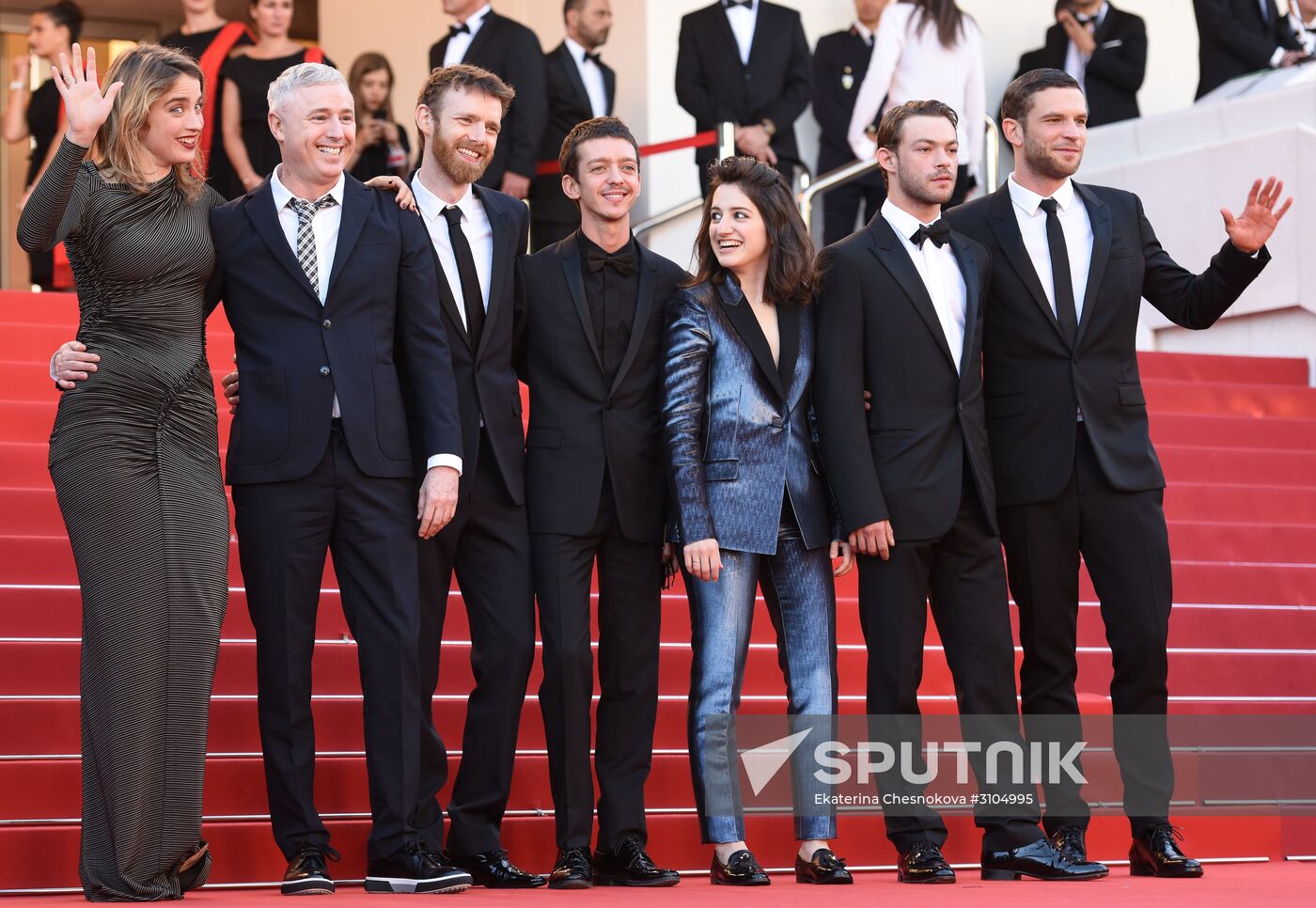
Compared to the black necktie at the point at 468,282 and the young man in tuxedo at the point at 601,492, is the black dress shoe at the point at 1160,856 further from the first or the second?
the black necktie at the point at 468,282

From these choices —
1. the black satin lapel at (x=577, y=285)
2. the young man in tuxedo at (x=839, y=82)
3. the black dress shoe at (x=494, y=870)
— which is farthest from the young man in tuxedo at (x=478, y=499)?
the young man in tuxedo at (x=839, y=82)

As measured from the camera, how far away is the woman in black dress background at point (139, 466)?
4242 millimetres

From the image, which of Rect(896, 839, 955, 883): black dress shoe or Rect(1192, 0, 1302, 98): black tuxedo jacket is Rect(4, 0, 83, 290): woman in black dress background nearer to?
Rect(896, 839, 955, 883): black dress shoe

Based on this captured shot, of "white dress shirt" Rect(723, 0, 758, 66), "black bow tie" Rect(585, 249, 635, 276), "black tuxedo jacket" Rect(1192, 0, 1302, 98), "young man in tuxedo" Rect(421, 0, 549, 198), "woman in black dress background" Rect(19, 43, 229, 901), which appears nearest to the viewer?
"woman in black dress background" Rect(19, 43, 229, 901)

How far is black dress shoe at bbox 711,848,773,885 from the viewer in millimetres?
4629

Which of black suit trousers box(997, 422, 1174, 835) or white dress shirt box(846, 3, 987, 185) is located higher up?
white dress shirt box(846, 3, 987, 185)

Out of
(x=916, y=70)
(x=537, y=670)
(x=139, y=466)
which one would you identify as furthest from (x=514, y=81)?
(x=139, y=466)

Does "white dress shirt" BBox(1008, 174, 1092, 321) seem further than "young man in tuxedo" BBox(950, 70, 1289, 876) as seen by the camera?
Yes

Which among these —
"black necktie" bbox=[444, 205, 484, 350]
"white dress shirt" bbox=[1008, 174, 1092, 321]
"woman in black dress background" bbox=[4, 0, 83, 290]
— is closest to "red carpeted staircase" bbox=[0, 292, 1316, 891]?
"black necktie" bbox=[444, 205, 484, 350]

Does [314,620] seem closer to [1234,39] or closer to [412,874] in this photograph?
[412,874]

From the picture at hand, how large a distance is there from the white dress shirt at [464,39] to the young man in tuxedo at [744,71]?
119 cm

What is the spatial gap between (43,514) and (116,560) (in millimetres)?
2105

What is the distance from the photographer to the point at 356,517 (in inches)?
178

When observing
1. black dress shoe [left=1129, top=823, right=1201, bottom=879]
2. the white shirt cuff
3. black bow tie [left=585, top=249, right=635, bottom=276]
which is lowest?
black dress shoe [left=1129, top=823, right=1201, bottom=879]
